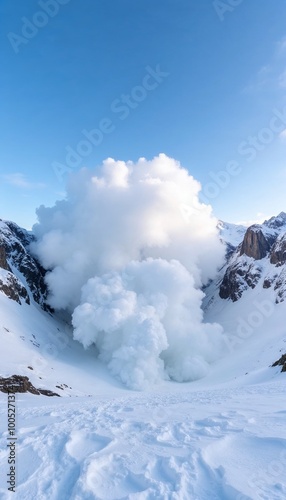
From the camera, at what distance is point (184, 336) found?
73.5 metres

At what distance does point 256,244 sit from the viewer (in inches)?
4309

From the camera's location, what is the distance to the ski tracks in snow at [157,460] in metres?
4.69

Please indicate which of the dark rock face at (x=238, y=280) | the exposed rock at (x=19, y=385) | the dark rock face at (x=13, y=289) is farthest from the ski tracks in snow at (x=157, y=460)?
the dark rock face at (x=238, y=280)

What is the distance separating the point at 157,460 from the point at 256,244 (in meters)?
112

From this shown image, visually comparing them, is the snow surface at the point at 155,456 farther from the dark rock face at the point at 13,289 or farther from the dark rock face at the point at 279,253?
the dark rock face at the point at 279,253

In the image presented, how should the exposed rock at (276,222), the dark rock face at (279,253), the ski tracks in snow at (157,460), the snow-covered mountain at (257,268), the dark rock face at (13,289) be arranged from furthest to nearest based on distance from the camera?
1. the exposed rock at (276,222)
2. the dark rock face at (279,253)
3. the snow-covered mountain at (257,268)
4. the dark rock face at (13,289)
5. the ski tracks in snow at (157,460)

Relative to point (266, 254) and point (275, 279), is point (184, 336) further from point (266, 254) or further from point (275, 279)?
point (266, 254)

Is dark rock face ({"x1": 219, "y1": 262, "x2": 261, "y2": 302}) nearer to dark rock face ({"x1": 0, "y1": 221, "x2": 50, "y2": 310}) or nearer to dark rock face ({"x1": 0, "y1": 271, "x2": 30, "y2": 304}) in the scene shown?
dark rock face ({"x1": 0, "y1": 221, "x2": 50, "y2": 310})

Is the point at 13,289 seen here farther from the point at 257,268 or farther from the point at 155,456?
the point at 155,456

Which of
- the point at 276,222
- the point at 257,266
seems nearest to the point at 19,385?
the point at 257,266

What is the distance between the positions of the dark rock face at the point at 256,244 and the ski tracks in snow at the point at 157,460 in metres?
107

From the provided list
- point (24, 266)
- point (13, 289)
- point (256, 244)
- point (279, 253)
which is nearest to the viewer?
point (13, 289)

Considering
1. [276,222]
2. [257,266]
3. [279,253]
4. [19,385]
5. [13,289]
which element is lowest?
[19,385]

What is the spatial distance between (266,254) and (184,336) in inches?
2106
